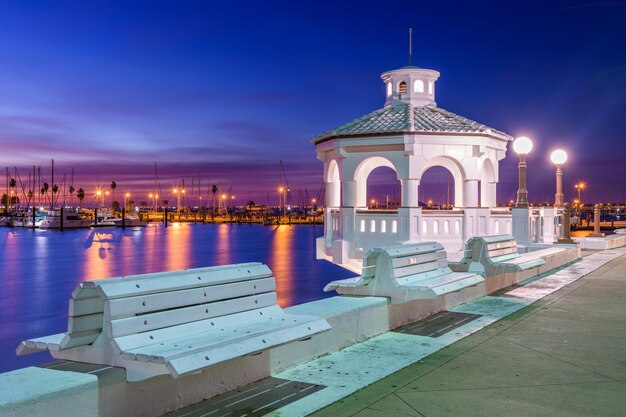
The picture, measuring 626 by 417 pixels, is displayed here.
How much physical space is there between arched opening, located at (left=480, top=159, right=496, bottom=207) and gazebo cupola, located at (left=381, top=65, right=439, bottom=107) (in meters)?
3.38

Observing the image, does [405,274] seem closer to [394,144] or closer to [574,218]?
[394,144]

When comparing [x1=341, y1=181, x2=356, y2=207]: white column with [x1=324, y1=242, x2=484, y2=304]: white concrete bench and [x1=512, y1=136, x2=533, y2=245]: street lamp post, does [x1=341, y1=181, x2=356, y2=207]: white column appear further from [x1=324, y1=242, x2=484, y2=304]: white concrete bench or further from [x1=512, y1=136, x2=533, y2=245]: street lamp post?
[x1=324, y1=242, x2=484, y2=304]: white concrete bench

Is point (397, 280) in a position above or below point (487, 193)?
below

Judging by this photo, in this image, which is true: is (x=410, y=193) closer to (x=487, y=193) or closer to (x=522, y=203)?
(x=522, y=203)

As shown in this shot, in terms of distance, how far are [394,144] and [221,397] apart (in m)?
16.9

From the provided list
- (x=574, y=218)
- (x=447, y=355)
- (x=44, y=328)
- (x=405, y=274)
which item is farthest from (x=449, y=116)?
(x=574, y=218)

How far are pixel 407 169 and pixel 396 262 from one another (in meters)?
13.8

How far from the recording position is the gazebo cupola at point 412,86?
80.1ft

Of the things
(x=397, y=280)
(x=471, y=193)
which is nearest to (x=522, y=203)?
(x=471, y=193)

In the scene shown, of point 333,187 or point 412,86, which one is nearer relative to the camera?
point 333,187

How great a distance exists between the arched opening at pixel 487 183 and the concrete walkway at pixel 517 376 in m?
15.2

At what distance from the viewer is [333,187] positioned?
2414cm

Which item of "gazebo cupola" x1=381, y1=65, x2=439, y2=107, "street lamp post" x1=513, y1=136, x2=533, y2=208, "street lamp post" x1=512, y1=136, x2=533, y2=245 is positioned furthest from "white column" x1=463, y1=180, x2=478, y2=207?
"gazebo cupola" x1=381, y1=65, x2=439, y2=107

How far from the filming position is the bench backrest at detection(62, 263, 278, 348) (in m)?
4.08
